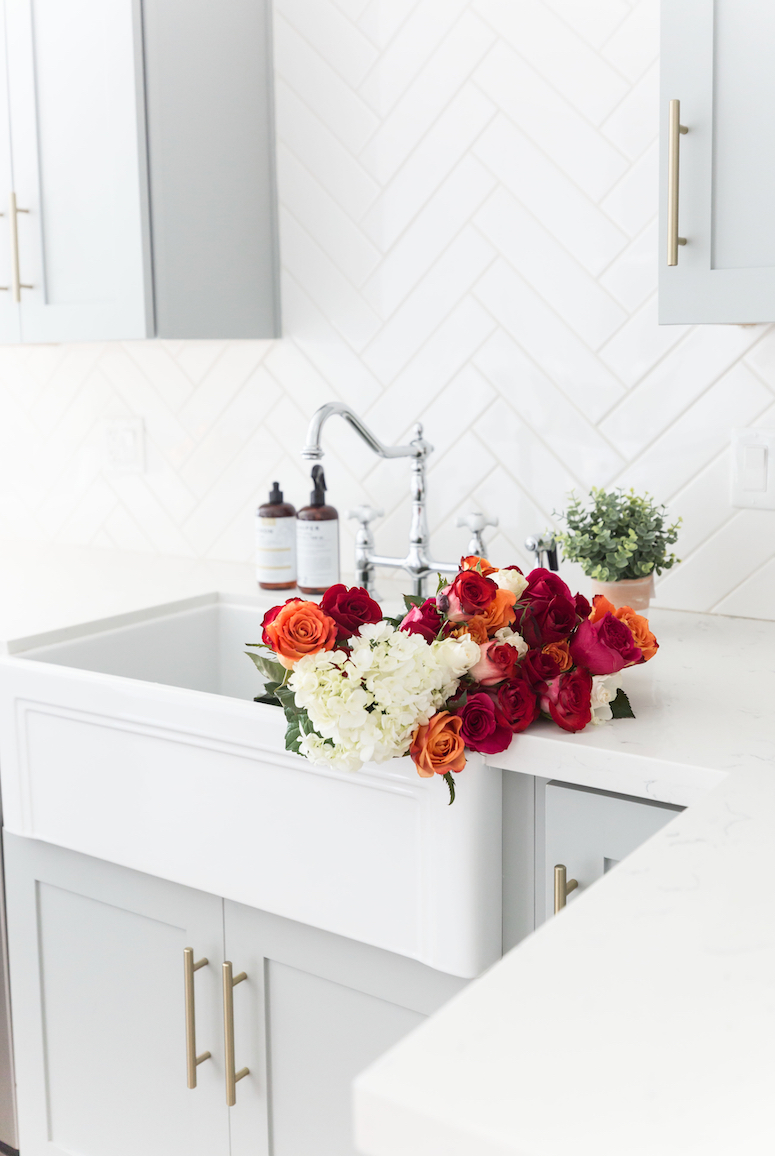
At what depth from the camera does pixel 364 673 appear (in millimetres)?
1073

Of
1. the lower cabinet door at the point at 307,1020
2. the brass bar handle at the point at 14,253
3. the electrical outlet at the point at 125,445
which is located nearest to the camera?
the lower cabinet door at the point at 307,1020

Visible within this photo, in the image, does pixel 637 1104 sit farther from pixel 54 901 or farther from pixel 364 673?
pixel 54 901

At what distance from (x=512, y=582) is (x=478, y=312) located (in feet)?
2.47

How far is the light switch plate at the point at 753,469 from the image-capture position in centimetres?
162

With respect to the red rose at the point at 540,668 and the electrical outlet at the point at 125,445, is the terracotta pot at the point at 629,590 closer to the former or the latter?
the red rose at the point at 540,668

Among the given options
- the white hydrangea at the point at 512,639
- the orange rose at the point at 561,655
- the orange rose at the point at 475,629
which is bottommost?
the orange rose at the point at 561,655

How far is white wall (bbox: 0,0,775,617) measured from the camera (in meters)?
1.68

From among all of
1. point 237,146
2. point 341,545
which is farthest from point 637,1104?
point 237,146

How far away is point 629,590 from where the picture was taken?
157cm

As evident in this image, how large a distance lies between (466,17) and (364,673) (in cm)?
123

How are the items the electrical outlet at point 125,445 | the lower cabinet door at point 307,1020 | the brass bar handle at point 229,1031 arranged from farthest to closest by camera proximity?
the electrical outlet at point 125,445 < the brass bar handle at point 229,1031 < the lower cabinet door at point 307,1020

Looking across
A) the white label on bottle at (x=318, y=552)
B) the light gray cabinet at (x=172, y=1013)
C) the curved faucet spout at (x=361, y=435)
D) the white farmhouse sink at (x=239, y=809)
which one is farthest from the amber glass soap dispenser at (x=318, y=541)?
the light gray cabinet at (x=172, y=1013)

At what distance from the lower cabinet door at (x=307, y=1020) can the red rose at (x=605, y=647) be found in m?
0.38

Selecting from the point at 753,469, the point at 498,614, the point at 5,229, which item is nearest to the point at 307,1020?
the point at 498,614
